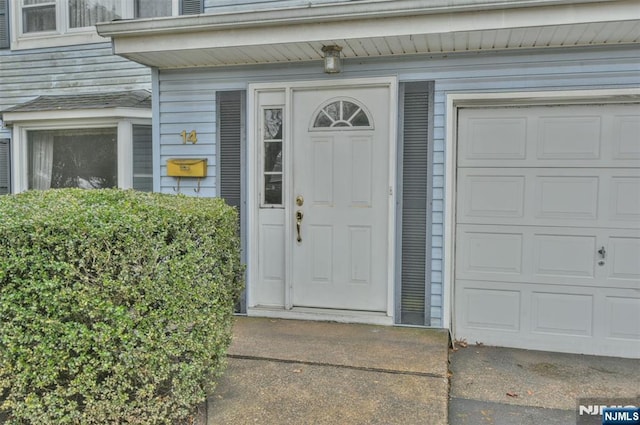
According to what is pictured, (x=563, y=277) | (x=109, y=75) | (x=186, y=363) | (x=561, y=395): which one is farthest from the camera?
(x=109, y=75)

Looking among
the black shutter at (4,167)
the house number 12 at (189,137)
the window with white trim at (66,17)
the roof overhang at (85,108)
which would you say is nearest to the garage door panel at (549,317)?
the house number 12 at (189,137)

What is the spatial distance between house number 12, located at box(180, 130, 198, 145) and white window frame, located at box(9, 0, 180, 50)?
2595 mm

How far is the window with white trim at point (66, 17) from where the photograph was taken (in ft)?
20.2

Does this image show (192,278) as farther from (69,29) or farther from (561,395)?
(69,29)

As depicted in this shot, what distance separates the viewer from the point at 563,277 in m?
4.03

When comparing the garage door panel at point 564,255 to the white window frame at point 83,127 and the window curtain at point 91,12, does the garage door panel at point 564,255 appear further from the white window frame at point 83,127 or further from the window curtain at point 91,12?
the window curtain at point 91,12

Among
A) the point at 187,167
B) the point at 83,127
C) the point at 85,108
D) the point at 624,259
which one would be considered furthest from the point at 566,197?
the point at 83,127

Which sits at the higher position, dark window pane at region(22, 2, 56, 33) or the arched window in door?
dark window pane at region(22, 2, 56, 33)

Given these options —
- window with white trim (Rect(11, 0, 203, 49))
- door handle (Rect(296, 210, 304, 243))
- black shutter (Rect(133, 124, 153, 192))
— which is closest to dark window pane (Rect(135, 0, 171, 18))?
window with white trim (Rect(11, 0, 203, 49))

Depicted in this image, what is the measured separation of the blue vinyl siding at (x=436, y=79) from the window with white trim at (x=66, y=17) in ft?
6.93

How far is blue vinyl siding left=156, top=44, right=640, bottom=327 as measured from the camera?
376cm

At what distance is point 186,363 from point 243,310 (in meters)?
2.10

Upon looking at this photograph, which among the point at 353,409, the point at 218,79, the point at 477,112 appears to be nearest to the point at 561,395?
the point at 353,409

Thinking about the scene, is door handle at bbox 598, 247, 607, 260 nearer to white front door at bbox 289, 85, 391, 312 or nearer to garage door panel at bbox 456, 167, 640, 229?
garage door panel at bbox 456, 167, 640, 229
